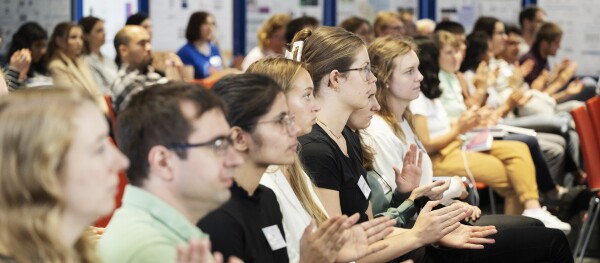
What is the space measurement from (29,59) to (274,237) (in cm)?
462

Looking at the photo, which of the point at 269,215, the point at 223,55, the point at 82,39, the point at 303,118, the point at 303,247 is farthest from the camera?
the point at 223,55

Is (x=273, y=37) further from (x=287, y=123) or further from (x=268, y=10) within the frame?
(x=287, y=123)

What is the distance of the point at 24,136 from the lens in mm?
1719

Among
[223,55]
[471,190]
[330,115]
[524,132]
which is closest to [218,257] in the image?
[330,115]

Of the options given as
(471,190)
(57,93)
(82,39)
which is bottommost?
(471,190)

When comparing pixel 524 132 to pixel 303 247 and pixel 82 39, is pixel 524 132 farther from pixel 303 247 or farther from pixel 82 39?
pixel 303 247

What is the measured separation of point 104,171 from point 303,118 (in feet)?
4.58

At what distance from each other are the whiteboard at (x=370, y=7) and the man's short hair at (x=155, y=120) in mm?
9226

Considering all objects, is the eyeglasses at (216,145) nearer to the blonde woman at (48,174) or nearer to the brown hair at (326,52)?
the blonde woman at (48,174)

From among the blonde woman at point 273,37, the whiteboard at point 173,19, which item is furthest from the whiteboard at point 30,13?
the blonde woman at point 273,37

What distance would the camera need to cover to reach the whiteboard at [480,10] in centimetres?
1141

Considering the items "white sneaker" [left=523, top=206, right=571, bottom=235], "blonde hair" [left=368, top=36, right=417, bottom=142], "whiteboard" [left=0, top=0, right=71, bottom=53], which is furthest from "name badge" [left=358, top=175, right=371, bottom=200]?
"whiteboard" [left=0, top=0, right=71, bottom=53]

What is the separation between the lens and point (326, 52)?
3.80 m

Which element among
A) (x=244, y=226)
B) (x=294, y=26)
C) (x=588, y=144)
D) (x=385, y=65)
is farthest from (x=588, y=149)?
(x=244, y=226)
